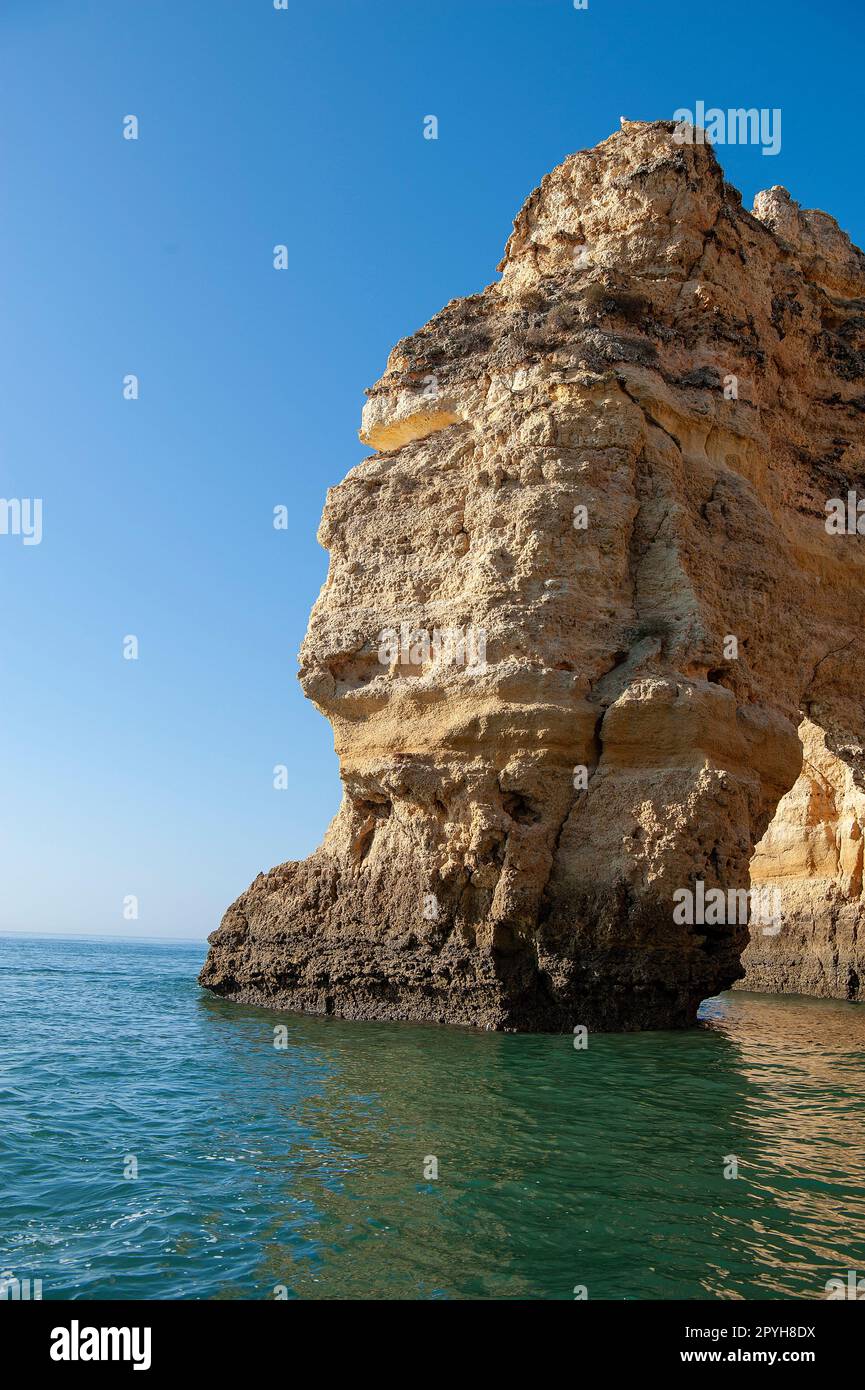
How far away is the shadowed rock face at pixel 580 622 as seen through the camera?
14430 mm

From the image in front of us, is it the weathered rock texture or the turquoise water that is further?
the weathered rock texture

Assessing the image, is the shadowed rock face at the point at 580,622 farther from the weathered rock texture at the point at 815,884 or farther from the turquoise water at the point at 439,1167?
the weathered rock texture at the point at 815,884

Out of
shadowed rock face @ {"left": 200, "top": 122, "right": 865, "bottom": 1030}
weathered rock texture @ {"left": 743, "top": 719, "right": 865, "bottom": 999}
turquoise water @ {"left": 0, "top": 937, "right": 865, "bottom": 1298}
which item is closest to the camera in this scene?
turquoise water @ {"left": 0, "top": 937, "right": 865, "bottom": 1298}

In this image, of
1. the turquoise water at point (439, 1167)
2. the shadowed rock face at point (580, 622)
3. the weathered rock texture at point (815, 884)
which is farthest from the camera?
the weathered rock texture at point (815, 884)

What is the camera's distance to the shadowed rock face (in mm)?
14430

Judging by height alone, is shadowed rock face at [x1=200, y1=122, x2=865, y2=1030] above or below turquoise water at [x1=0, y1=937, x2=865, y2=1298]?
above

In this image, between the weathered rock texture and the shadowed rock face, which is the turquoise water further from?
the weathered rock texture

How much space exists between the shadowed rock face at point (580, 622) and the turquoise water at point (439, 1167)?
183cm

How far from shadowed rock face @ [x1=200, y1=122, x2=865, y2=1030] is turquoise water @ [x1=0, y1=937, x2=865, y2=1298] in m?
1.83

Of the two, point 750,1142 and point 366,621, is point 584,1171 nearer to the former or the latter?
point 750,1142

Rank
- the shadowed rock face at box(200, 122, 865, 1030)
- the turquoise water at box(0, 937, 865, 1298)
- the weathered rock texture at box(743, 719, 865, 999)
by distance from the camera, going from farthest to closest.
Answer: the weathered rock texture at box(743, 719, 865, 999), the shadowed rock face at box(200, 122, 865, 1030), the turquoise water at box(0, 937, 865, 1298)

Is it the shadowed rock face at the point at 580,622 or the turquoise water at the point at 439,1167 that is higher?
the shadowed rock face at the point at 580,622

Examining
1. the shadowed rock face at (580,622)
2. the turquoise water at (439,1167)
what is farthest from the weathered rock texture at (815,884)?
the turquoise water at (439,1167)

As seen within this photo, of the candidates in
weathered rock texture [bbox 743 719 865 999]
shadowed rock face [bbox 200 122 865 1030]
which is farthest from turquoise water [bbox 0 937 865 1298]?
weathered rock texture [bbox 743 719 865 999]
